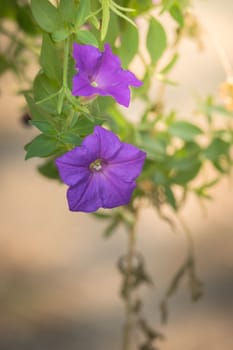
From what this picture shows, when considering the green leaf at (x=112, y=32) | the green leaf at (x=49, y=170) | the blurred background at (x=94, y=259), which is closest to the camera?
the green leaf at (x=112, y=32)

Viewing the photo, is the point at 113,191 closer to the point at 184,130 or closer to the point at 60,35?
the point at 60,35

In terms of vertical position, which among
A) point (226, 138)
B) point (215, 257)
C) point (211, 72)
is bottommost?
point (215, 257)

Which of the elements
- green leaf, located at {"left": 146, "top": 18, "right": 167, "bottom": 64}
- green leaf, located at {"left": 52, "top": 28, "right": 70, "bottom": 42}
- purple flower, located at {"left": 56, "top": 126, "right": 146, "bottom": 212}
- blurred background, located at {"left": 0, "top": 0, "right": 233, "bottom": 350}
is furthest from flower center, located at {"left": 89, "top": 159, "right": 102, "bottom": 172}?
blurred background, located at {"left": 0, "top": 0, "right": 233, "bottom": 350}

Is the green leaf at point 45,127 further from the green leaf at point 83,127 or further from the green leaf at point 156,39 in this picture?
the green leaf at point 156,39

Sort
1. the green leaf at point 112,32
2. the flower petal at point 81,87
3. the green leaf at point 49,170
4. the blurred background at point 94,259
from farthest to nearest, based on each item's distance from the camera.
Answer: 1. the blurred background at point 94,259
2. the green leaf at point 49,170
3. the green leaf at point 112,32
4. the flower petal at point 81,87

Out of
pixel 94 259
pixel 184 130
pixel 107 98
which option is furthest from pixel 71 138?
pixel 94 259

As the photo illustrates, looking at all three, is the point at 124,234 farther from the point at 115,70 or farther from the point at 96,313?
the point at 115,70

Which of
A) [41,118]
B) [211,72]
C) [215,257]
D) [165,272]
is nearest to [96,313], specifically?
[165,272]

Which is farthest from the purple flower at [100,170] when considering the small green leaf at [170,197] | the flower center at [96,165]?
the small green leaf at [170,197]
